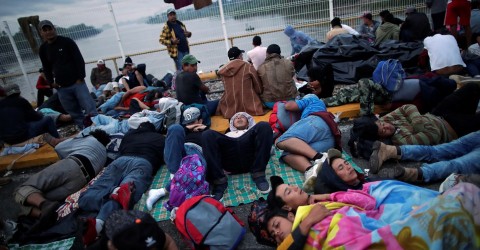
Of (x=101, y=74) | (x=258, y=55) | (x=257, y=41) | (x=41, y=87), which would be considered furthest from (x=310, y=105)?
(x=41, y=87)

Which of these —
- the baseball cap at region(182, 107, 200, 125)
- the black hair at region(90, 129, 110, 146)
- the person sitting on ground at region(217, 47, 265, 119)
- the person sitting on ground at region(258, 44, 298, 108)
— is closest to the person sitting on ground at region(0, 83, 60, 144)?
the black hair at region(90, 129, 110, 146)

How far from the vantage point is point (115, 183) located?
10.2ft

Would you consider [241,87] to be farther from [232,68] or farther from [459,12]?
[459,12]

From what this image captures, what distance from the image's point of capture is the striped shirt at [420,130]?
117 inches

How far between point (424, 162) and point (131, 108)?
4763mm

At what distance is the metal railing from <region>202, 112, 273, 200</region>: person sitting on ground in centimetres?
562

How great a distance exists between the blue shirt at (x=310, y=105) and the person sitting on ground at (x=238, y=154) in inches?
27.1

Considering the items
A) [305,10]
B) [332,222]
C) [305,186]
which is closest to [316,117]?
[305,186]

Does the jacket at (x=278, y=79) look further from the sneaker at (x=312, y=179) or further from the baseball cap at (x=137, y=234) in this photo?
the baseball cap at (x=137, y=234)

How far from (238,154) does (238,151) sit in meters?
0.04

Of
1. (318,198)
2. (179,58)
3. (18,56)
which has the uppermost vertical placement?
(18,56)

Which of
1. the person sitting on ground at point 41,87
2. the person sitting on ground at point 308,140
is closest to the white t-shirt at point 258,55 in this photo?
the person sitting on ground at point 308,140

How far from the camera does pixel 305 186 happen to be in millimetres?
2611

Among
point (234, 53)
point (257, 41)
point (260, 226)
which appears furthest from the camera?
point (257, 41)
